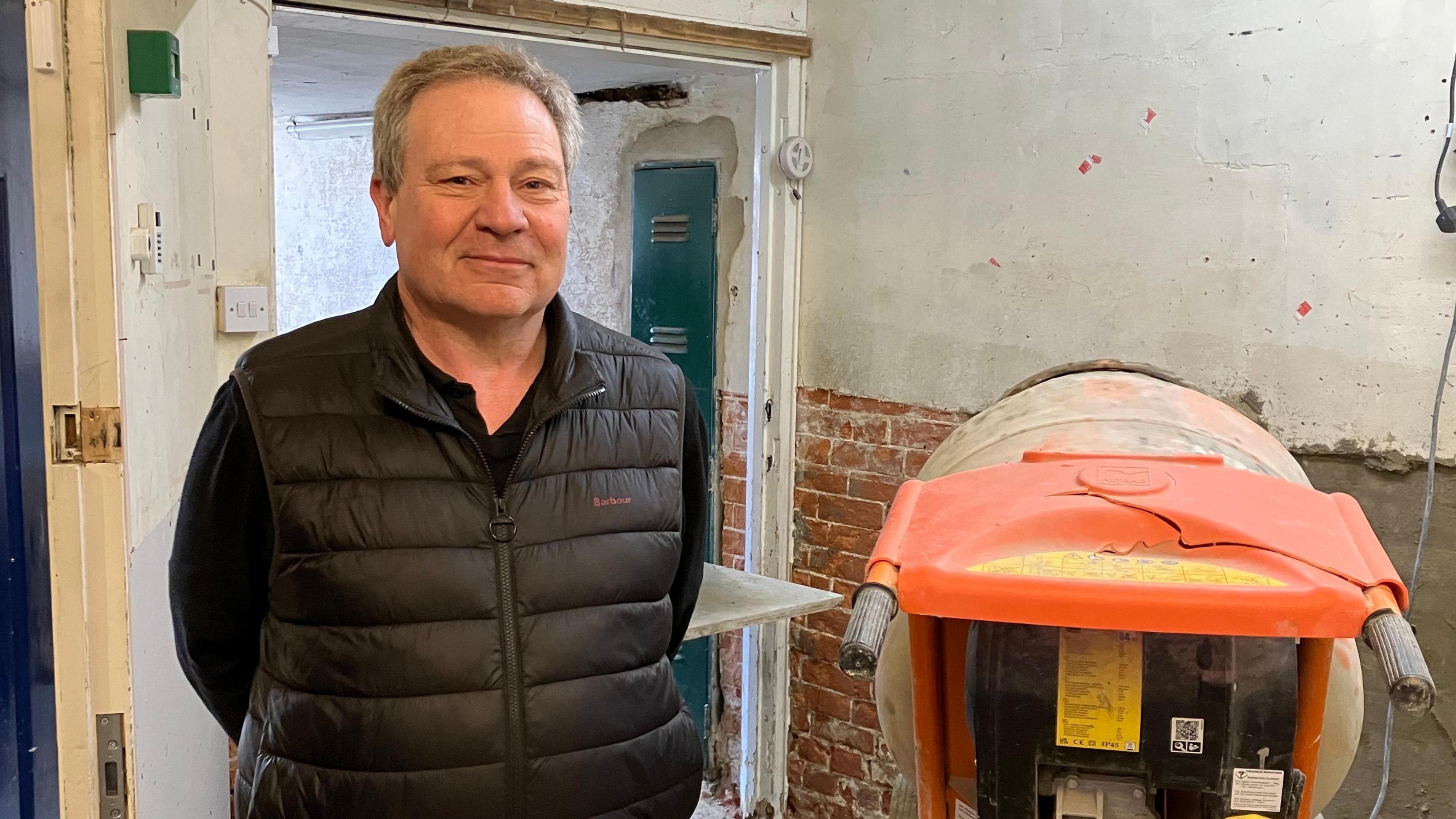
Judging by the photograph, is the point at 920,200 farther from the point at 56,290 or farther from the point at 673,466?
the point at 56,290

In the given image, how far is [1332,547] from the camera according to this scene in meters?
0.97

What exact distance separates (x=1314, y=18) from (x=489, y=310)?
184 cm

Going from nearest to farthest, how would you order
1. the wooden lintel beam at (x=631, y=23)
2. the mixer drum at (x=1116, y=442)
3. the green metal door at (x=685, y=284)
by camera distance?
the mixer drum at (x=1116, y=442), the wooden lintel beam at (x=631, y=23), the green metal door at (x=685, y=284)

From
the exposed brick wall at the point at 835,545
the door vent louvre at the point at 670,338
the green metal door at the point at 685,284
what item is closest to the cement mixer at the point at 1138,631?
the exposed brick wall at the point at 835,545

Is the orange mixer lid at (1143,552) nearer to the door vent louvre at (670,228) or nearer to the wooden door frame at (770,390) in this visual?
the wooden door frame at (770,390)

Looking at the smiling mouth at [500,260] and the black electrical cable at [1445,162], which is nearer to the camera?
the smiling mouth at [500,260]

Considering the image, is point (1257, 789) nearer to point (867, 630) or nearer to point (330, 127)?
point (867, 630)

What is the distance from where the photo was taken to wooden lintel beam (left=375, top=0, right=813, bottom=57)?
9.10 ft

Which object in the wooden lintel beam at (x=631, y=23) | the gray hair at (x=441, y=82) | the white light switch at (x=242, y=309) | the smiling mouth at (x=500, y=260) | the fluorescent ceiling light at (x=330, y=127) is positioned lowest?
the white light switch at (x=242, y=309)

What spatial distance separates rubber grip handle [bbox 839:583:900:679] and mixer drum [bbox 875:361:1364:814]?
10.8 inches

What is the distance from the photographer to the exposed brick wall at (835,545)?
10.5 ft

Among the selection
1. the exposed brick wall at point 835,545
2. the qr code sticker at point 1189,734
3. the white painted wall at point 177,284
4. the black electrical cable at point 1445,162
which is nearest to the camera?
the qr code sticker at point 1189,734

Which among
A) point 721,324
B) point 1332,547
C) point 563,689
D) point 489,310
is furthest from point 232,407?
point 721,324

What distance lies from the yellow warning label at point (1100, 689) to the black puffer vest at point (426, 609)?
65 centimetres
